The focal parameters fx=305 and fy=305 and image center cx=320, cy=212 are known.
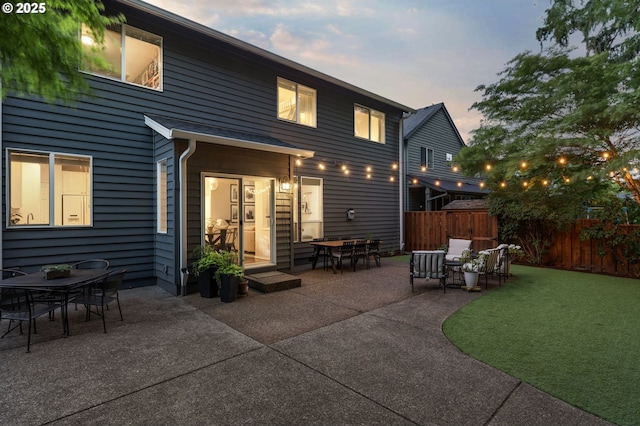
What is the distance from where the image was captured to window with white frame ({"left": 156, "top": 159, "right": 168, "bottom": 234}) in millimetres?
6305

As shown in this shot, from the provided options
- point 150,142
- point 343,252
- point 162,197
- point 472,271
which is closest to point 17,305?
point 162,197

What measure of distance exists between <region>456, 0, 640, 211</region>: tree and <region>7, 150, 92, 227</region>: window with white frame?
30.9 feet

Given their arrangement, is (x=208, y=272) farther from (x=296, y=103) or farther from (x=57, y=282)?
(x=296, y=103)

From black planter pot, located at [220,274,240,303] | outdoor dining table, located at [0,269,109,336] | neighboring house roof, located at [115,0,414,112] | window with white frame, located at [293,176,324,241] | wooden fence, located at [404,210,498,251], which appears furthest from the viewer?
wooden fence, located at [404,210,498,251]

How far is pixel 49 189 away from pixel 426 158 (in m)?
14.2

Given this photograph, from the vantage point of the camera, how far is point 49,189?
5633 mm

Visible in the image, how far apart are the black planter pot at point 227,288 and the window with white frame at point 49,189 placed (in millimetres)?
3068

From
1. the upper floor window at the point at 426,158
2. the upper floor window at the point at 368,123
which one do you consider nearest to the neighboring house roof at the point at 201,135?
the upper floor window at the point at 368,123

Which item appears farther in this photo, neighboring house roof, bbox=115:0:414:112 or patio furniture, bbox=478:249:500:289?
patio furniture, bbox=478:249:500:289

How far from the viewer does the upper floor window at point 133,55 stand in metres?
6.26

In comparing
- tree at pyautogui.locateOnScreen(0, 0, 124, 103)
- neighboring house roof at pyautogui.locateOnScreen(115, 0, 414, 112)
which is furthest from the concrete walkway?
neighboring house roof at pyautogui.locateOnScreen(115, 0, 414, 112)

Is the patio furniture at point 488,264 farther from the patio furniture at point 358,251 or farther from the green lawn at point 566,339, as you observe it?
the patio furniture at point 358,251

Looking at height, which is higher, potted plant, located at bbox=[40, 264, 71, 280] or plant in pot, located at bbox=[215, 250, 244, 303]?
potted plant, located at bbox=[40, 264, 71, 280]

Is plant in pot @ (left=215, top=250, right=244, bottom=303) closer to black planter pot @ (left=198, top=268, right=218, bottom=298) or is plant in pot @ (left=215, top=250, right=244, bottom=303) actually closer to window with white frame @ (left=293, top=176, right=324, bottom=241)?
black planter pot @ (left=198, top=268, right=218, bottom=298)
